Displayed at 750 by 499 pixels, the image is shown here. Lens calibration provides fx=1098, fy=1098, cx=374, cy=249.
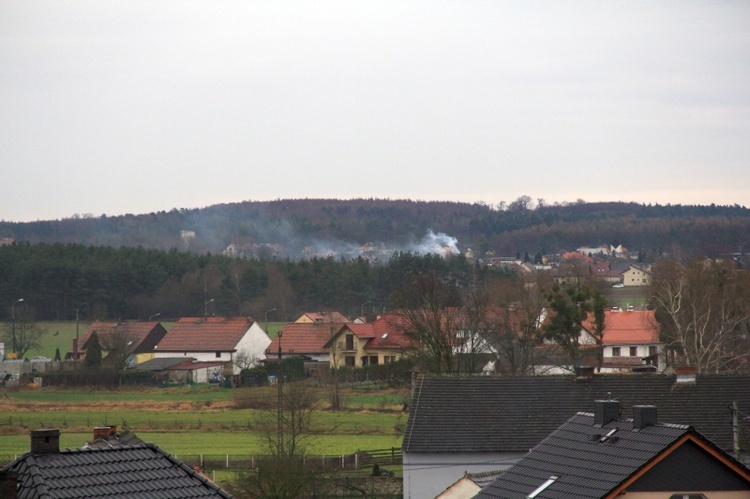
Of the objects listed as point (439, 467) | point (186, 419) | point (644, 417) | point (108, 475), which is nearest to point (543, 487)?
point (644, 417)

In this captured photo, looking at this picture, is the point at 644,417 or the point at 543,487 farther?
the point at 543,487

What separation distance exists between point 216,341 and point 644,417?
62.9m

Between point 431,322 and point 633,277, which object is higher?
point 633,277

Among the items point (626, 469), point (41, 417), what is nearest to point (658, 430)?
point (626, 469)

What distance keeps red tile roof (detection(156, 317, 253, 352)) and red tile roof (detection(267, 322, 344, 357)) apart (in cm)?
265

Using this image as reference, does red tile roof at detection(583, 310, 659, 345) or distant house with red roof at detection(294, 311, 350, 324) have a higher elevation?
distant house with red roof at detection(294, 311, 350, 324)

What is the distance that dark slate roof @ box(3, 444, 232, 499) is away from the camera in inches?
470

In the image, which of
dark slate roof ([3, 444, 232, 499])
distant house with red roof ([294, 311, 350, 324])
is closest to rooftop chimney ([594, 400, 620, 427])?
dark slate roof ([3, 444, 232, 499])

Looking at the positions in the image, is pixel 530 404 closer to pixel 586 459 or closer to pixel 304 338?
pixel 586 459

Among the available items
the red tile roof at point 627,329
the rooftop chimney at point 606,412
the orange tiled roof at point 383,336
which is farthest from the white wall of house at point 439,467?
the red tile roof at point 627,329

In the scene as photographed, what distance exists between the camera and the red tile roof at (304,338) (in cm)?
7631

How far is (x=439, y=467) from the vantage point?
28109mm

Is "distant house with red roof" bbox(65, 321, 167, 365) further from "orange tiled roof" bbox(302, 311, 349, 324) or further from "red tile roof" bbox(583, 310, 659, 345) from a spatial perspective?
"red tile roof" bbox(583, 310, 659, 345)

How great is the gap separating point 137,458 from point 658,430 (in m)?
7.87
